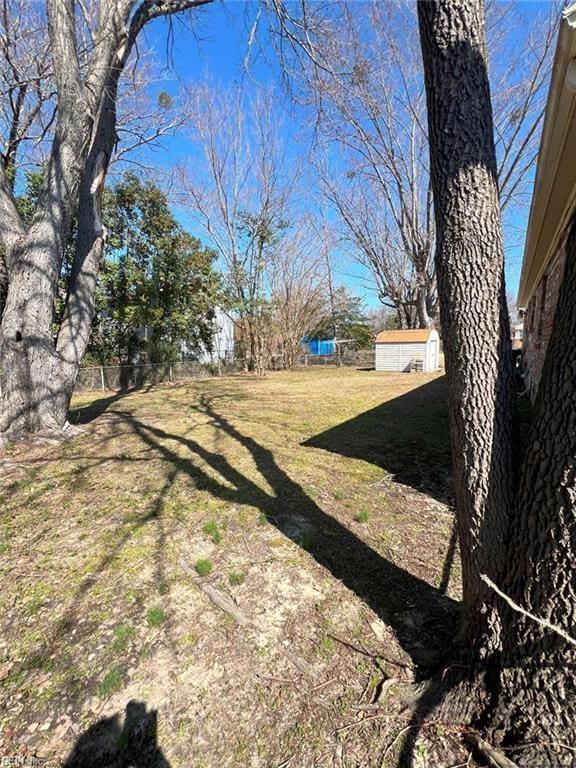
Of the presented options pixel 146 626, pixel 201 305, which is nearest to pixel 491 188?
pixel 146 626

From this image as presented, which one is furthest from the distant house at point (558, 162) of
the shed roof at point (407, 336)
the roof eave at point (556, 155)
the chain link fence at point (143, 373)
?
the shed roof at point (407, 336)

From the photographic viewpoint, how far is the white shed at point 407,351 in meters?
→ 17.2

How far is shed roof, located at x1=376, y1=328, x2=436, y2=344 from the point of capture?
56.0ft

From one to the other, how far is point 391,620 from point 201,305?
43.5ft

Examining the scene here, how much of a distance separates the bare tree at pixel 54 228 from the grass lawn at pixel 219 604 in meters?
0.80

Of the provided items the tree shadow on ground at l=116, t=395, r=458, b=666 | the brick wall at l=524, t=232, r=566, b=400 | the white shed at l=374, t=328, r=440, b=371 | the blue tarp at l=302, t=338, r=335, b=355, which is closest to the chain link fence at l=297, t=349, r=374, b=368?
the blue tarp at l=302, t=338, r=335, b=355

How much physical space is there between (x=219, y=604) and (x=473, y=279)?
2136 millimetres

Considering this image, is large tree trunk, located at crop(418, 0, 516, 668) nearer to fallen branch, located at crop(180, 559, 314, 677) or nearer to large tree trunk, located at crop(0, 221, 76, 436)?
fallen branch, located at crop(180, 559, 314, 677)

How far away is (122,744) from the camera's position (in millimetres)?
1392

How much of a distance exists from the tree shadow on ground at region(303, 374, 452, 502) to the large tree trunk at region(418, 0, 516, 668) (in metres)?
2.15

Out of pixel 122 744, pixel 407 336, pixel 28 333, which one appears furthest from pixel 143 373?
pixel 407 336

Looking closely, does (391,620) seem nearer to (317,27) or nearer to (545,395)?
(545,395)

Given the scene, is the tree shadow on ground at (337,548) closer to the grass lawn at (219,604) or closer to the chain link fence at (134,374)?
the grass lawn at (219,604)

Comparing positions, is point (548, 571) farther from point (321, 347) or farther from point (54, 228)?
point (321, 347)
